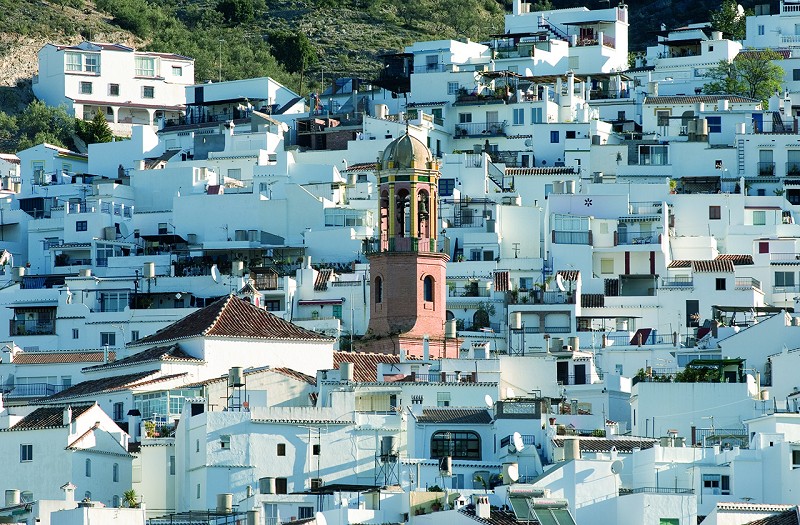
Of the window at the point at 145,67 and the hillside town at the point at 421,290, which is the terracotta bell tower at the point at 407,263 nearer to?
the hillside town at the point at 421,290

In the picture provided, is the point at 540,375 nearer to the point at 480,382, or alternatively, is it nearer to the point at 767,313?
the point at 480,382

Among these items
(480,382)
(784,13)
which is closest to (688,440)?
(480,382)

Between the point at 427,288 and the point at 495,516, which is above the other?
the point at 427,288

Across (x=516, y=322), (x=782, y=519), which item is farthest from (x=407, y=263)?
(x=782, y=519)

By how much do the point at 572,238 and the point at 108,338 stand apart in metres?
16.3

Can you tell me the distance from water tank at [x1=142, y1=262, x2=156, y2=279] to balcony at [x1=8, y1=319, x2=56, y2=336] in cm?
384

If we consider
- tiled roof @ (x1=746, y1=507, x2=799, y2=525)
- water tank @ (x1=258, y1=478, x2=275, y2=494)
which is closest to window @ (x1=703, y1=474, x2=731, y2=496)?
tiled roof @ (x1=746, y1=507, x2=799, y2=525)

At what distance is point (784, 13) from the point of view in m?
106

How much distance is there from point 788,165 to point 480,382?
31.1m

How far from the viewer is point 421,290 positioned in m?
70.8

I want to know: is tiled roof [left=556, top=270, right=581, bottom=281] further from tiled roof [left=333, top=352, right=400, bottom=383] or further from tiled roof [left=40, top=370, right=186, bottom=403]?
tiled roof [left=40, top=370, right=186, bottom=403]

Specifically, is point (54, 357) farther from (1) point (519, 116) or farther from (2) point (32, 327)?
(1) point (519, 116)

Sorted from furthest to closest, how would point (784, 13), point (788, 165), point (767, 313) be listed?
point (784, 13) → point (788, 165) → point (767, 313)

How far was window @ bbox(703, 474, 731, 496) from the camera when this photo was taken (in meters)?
52.0
